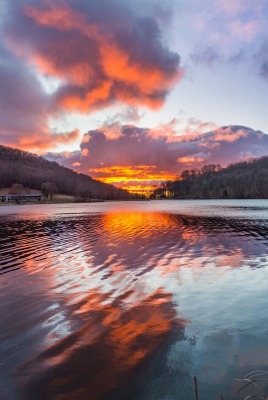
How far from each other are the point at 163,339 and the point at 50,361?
396 cm

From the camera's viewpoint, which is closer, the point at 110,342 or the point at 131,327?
the point at 110,342

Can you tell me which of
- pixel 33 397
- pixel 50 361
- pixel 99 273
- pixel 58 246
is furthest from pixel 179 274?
pixel 58 246

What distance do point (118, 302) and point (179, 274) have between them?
246 inches

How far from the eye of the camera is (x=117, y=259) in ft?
80.4

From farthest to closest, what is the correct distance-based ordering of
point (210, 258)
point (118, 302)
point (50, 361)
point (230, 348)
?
point (210, 258)
point (118, 302)
point (230, 348)
point (50, 361)

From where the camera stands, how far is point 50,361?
29.7 ft

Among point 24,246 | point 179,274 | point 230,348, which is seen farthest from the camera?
point 24,246

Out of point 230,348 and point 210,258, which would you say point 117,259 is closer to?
point 210,258

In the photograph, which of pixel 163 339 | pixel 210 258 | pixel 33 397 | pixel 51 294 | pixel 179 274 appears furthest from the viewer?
pixel 210 258

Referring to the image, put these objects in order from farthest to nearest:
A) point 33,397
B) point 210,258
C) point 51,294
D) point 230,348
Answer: point 210,258 < point 51,294 < point 230,348 < point 33,397

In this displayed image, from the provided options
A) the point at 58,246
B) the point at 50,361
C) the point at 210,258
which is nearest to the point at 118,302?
the point at 50,361

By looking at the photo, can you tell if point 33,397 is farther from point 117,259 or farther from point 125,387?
point 117,259

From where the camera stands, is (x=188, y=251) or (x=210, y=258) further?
(x=188, y=251)

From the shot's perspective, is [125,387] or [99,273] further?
[99,273]
